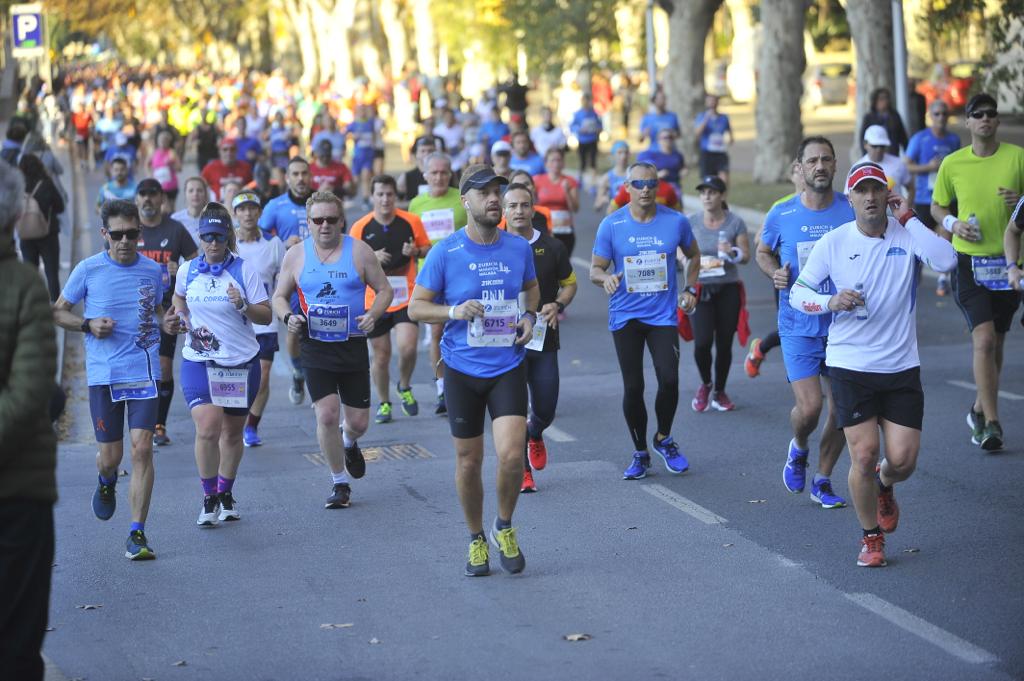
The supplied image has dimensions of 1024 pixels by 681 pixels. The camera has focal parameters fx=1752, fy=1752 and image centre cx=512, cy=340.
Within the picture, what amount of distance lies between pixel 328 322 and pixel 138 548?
1842 millimetres

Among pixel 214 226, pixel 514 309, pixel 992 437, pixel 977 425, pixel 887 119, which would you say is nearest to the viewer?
pixel 514 309

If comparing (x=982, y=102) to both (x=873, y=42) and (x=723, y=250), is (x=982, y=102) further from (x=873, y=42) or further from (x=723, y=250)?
(x=873, y=42)

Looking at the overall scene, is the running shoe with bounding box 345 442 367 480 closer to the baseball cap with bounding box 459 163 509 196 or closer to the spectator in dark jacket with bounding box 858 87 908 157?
the baseball cap with bounding box 459 163 509 196

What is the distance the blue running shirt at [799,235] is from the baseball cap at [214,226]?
10.00 feet

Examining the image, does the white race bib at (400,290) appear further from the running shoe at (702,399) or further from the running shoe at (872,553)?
the running shoe at (872,553)

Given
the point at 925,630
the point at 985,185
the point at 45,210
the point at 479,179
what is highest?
the point at 479,179

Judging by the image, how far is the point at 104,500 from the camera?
9.40 metres

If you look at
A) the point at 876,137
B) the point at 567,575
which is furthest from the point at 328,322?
the point at 876,137

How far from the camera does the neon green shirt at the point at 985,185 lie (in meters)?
11.0

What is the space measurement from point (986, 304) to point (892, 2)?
15.8 metres

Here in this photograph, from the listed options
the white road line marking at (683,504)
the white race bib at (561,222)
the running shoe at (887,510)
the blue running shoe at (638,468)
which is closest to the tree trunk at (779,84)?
the white race bib at (561,222)

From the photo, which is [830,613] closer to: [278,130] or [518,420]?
[518,420]

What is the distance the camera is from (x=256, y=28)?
118m

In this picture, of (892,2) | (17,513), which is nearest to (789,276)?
(17,513)
